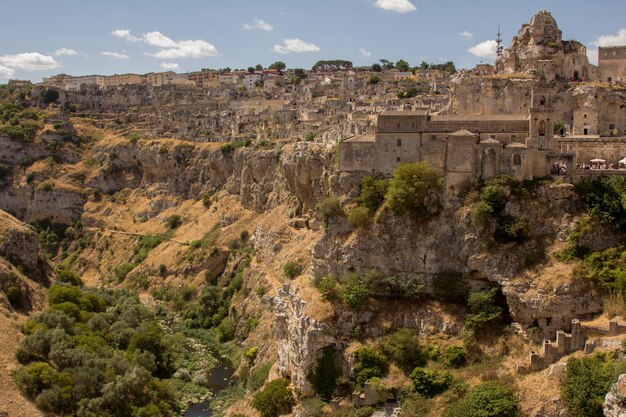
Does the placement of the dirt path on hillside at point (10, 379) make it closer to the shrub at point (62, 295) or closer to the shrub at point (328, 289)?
the shrub at point (62, 295)

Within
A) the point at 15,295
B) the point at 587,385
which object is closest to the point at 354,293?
the point at 587,385

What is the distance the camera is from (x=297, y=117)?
72.8 m

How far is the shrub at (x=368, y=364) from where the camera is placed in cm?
3125

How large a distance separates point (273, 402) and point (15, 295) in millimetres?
19635

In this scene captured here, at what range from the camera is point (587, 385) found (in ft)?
83.0

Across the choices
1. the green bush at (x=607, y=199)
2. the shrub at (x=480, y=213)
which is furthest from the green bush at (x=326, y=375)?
the green bush at (x=607, y=199)

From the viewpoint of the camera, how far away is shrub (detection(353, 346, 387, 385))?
31250 mm

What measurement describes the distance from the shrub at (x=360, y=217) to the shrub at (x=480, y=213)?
5.50m

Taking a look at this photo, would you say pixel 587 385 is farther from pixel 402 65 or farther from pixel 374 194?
pixel 402 65

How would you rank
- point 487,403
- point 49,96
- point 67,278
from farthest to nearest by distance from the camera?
1. point 49,96
2. point 67,278
3. point 487,403

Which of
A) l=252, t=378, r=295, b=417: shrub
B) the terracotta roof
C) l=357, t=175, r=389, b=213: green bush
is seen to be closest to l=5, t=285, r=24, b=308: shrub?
l=252, t=378, r=295, b=417: shrub

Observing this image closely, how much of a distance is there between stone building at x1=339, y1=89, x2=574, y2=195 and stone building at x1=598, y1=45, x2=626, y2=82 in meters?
10.8

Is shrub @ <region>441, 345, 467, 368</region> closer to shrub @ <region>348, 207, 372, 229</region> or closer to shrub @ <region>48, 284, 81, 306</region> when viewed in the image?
shrub @ <region>348, 207, 372, 229</region>

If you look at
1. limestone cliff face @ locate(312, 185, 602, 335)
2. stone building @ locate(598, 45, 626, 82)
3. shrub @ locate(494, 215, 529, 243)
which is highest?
stone building @ locate(598, 45, 626, 82)
